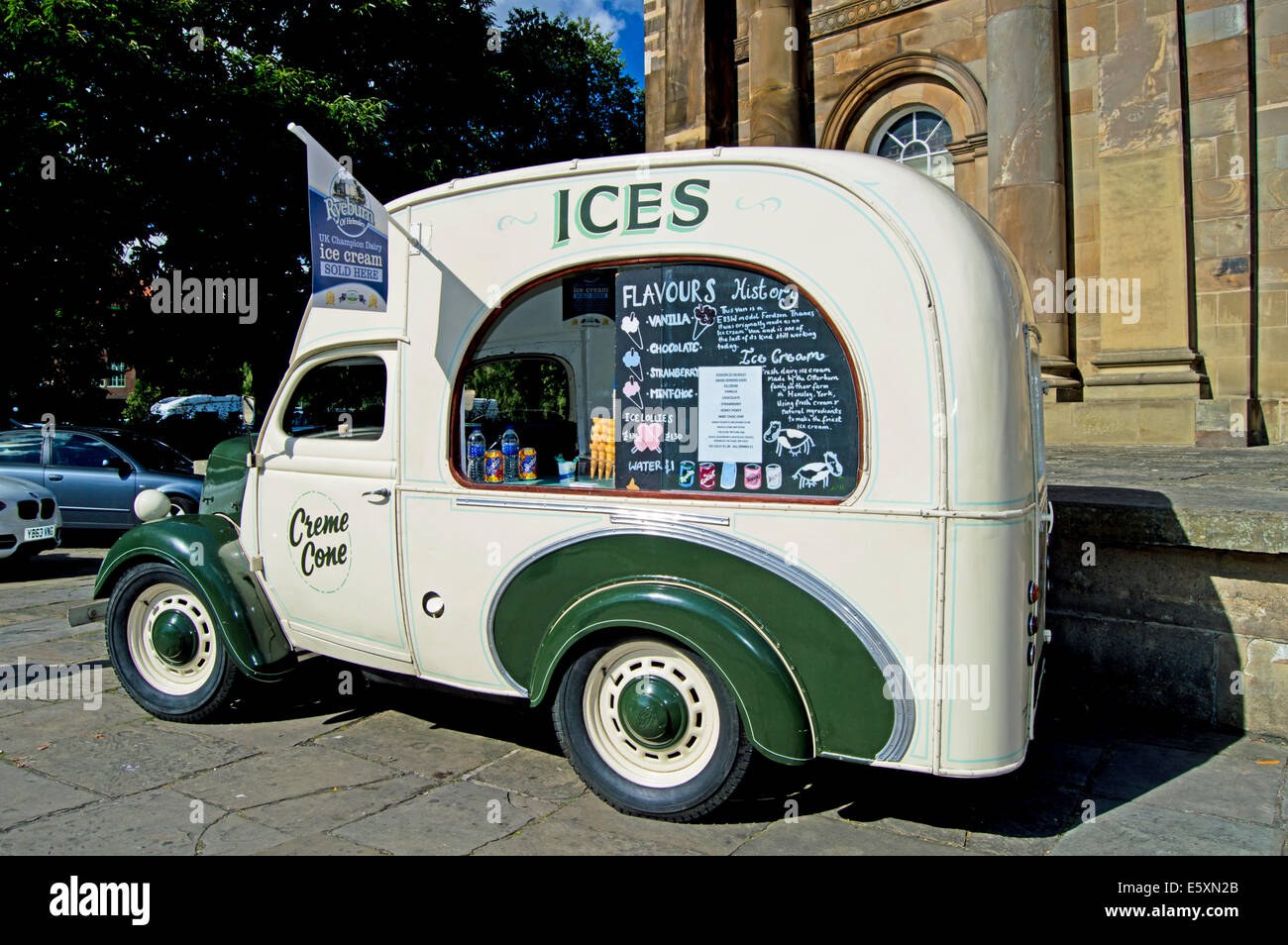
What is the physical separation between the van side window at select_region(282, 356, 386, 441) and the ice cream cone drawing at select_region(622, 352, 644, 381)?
4.36 ft

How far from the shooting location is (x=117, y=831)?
369 cm

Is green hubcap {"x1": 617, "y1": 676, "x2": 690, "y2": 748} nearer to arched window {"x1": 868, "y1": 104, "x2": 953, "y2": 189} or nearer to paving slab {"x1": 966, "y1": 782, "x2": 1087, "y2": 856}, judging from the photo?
paving slab {"x1": 966, "y1": 782, "x2": 1087, "y2": 856}

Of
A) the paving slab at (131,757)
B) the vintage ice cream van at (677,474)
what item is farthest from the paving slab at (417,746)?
the paving slab at (131,757)

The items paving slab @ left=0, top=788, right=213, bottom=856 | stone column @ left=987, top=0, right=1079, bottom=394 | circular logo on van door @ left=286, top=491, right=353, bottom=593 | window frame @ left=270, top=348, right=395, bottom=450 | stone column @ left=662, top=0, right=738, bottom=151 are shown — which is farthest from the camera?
stone column @ left=662, top=0, right=738, bottom=151

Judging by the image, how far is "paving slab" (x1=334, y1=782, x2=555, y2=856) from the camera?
355cm

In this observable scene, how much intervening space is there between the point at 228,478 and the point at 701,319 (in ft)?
10.5

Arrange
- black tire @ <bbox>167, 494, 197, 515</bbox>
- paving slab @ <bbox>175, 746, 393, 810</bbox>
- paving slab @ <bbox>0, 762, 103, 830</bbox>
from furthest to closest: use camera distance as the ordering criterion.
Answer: black tire @ <bbox>167, 494, 197, 515</bbox> → paving slab @ <bbox>175, 746, 393, 810</bbox> → paving slab @ <bbox>0, 762, 103, 830</bbox>

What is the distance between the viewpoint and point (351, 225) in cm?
423

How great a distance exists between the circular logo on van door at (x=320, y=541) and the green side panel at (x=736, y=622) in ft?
4.34

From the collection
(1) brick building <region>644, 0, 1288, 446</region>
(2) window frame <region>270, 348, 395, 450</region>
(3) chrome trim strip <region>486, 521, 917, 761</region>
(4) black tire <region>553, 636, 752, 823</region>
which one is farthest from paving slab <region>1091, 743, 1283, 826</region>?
(1) brick building <region>644, 0, 1288, 446</region>

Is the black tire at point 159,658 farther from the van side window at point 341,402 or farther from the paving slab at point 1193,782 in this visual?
the paving slab at point 1193,782

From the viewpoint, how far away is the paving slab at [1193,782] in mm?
3875

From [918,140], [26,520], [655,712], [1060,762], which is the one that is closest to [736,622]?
[655,712]

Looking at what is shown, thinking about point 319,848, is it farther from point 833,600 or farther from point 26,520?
point 26,520
